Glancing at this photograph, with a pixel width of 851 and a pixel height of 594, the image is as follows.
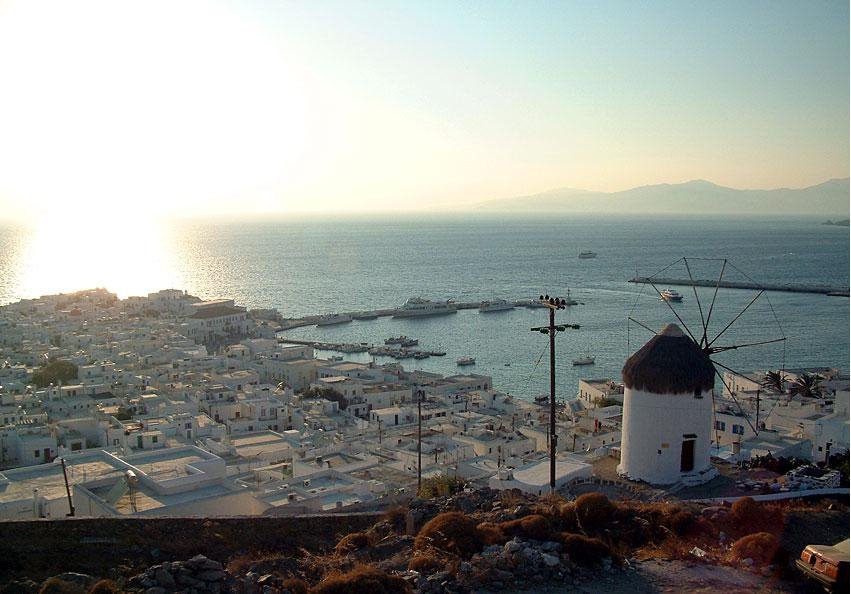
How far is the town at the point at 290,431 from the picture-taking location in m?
11.6

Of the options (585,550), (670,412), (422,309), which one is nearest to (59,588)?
(585,550)

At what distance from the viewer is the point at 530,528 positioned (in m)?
7.09

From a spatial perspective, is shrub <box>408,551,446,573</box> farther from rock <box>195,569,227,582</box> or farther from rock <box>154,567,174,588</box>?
rock <box>154,567,174,588</box>

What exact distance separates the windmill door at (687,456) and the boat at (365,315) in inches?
2027

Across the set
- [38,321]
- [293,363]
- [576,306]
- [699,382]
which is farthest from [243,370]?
[576,306]

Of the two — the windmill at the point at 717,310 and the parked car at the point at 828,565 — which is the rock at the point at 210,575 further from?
the windmill at the point at 717,310

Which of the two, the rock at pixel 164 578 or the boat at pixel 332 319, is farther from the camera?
the boat at pixel 332 319

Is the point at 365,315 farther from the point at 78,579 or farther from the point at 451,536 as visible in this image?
the point at 78,579

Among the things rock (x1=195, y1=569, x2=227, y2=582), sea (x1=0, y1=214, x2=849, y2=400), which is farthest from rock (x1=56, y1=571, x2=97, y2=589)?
sea (x1=0, y1=214, x2=849, y2=400)

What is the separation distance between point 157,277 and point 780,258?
7938 cm

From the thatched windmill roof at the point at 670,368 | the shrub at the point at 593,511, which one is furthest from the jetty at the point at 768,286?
the shrub at the point at 593,511

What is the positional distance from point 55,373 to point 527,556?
2651cm

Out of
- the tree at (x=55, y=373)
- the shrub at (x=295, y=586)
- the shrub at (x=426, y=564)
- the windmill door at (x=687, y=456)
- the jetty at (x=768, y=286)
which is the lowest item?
the jetty at (x=768, y=286)

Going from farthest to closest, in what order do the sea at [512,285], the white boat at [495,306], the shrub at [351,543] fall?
1. the white boat at [495,306]
2. the sea at [512,285]
3. the shrub at [351,543]
